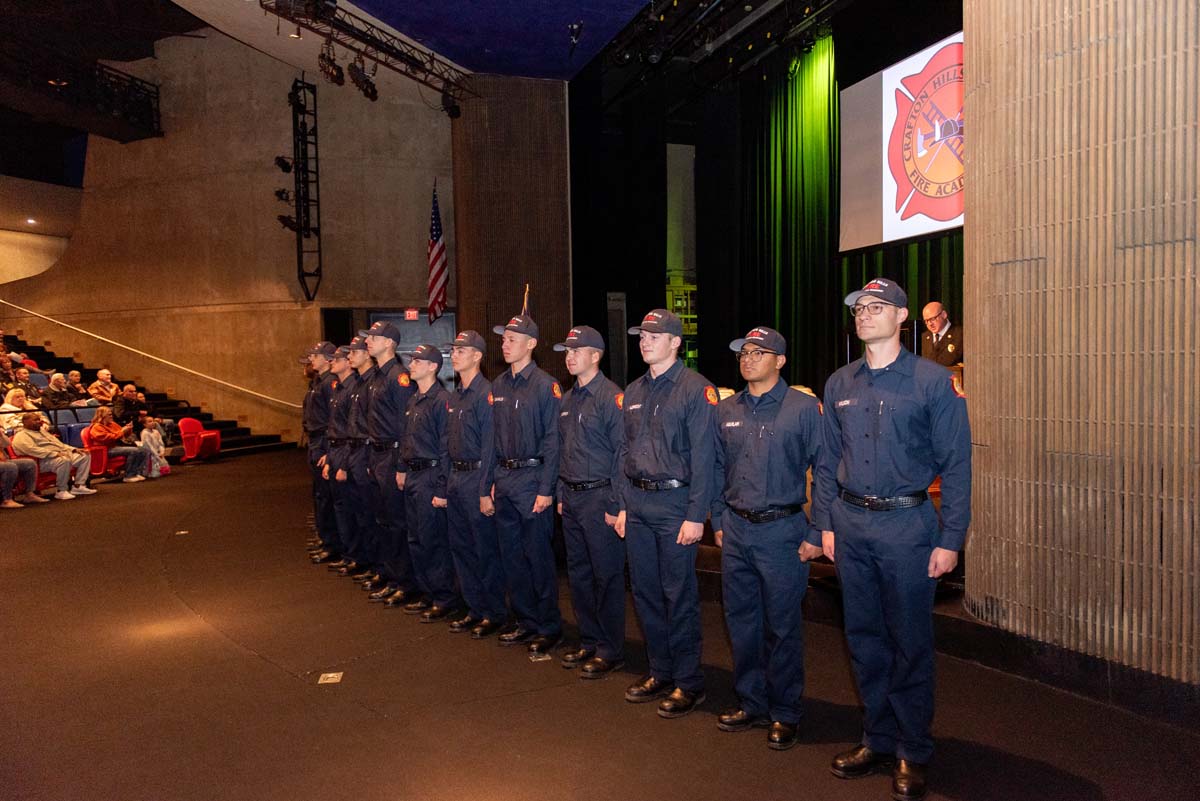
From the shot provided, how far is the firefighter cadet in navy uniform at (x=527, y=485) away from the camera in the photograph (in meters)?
4.60

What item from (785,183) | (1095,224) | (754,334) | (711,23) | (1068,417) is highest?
(711,23)

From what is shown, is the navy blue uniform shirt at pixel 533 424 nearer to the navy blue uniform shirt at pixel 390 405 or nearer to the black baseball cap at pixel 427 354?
the black baseball cap at pixel 427 354

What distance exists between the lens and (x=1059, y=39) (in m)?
3.82

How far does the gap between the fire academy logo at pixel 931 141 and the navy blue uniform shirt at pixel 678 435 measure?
537 centimetres

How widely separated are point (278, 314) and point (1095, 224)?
15131 millimetres

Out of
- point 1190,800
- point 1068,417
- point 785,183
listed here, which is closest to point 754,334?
point 1068,417

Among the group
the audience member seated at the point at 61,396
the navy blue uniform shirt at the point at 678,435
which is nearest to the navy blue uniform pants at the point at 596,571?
the navy blue uniform shirt at the point at 678,435

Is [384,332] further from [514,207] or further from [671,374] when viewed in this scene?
[514,207]

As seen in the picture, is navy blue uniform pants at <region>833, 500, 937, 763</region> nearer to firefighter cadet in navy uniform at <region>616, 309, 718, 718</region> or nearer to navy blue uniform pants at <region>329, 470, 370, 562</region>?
firefighter cadet in navy uniform at <region>616, 309, 718, 718</region>

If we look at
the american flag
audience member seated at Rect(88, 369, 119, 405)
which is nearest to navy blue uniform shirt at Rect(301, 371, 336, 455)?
the american flag

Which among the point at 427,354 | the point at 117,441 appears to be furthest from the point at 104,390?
the point at 427,354

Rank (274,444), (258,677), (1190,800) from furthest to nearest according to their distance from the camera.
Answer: (274,444) → (258,677) → (1190,800)

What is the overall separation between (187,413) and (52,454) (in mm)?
5821

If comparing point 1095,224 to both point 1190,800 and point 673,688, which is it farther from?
point 673,688
